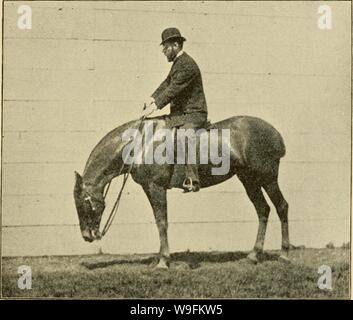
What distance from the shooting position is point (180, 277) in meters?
6.18

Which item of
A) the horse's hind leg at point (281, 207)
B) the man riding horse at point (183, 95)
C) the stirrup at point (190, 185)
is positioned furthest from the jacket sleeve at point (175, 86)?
the horse's hind leg at point (281, 207)

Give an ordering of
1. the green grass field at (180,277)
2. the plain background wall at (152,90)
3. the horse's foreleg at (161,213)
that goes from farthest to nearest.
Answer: the plain background wall at (152,90)
the horse's foreleg at (161,213)
the green grass field at (180,277)

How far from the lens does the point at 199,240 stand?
6.46 metres

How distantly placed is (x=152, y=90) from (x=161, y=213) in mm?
1083

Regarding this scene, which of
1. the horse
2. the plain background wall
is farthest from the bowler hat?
the horse

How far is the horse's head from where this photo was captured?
6.18 meters

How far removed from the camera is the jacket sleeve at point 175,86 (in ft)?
20.1

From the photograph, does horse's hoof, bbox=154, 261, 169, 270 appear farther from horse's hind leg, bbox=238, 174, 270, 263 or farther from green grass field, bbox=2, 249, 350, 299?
Result: horse's hind leg, bbox=238, 174, 270, 263

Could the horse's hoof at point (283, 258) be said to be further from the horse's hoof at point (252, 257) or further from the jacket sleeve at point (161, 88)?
the jacket sleeve at point (161, 88)

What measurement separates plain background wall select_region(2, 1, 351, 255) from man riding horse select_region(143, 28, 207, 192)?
172 millimetres

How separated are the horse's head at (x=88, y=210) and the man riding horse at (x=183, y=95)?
2.51ft

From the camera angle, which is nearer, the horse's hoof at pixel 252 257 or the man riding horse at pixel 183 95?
the man riding horse at pixel 183 95

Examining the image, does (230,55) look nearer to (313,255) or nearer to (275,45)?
(275,45)

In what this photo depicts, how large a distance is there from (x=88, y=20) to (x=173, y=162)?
1.45 m
